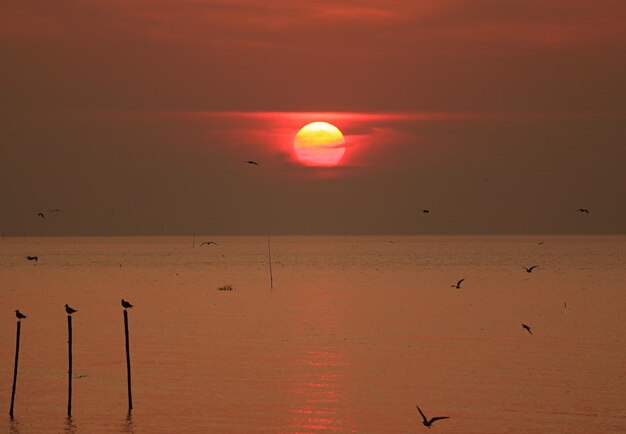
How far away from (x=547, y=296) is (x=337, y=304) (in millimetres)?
22957

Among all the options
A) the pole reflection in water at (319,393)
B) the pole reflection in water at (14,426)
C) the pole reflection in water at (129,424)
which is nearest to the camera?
the pole reflection in water at (14,426)

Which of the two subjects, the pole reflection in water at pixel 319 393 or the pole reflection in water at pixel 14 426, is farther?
the pole reflection in water at pixel 319 393

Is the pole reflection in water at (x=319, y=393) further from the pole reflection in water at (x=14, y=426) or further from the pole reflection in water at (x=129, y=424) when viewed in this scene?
the pole reflection in water at (x=14, y=426)

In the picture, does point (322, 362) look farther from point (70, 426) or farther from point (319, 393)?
point (70, 426)

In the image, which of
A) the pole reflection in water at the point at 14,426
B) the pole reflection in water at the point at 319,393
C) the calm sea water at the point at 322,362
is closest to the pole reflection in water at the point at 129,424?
the calm sea water at the point at 322,362

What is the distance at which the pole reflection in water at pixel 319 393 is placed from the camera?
37.9m

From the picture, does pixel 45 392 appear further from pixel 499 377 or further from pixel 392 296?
pixel 392 296

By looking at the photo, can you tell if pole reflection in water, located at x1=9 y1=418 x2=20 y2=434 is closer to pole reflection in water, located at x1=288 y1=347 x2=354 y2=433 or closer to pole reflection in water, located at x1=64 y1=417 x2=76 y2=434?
pole reflection in water, located at x1=64 y1=417 x2=76 y2=434

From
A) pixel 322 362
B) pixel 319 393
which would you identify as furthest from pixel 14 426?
pixel 322 362

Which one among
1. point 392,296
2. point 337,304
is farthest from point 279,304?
point 392,296

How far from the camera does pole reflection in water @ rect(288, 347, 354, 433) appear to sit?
37875mm

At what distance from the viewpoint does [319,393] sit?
1738 inches

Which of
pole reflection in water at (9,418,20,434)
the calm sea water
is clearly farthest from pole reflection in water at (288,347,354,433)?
pole reflection in water at (9,418,20,434)

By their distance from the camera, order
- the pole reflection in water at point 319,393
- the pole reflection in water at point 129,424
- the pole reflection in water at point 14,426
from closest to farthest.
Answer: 1. the pole reflection in water at point 14,426
2. the pole reflection in water at point 129,424
3. the pole reflection in water at point 319,393
